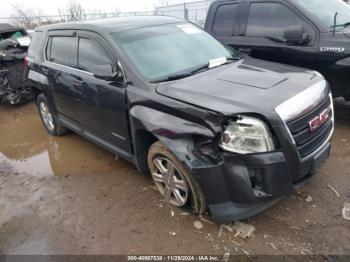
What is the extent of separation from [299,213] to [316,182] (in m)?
0.61

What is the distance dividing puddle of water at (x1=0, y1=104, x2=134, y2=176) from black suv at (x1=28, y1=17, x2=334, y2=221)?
1.62ft

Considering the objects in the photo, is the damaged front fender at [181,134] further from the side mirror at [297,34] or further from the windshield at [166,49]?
the side mirror at [297,34]

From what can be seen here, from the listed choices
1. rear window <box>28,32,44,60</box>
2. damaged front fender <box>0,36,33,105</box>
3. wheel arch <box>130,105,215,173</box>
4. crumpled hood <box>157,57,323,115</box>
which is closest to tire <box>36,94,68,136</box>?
rear window <box>28,32,44,60</box>

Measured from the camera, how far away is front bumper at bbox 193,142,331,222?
2557mm

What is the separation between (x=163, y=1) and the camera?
30.0 metres

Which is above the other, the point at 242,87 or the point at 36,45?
the point at 242,87

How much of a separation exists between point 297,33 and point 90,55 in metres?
2.82

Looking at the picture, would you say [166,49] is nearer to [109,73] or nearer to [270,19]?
[109,73]

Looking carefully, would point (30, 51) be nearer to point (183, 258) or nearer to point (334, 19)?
point (183, 258)

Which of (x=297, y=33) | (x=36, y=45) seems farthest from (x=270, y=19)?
(x=36, y=45)

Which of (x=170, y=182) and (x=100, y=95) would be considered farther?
(x=100, y=95)

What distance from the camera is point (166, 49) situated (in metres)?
3.56

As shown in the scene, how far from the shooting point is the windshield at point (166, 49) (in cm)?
335

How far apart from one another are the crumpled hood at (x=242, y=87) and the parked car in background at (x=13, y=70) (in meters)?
5.92
